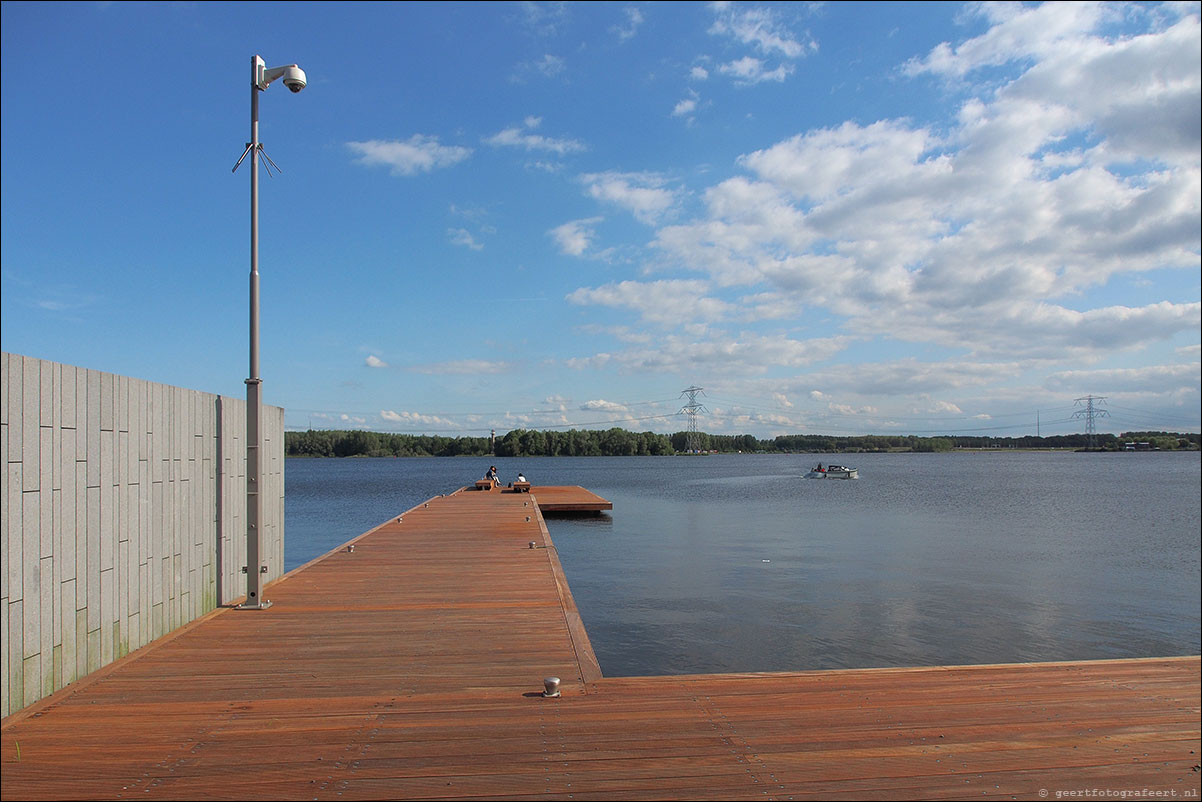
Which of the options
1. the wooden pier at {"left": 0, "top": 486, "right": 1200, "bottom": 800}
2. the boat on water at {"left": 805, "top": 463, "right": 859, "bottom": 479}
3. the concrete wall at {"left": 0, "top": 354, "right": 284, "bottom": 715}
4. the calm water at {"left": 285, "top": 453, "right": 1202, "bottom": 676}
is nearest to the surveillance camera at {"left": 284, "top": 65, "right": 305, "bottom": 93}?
the concrete wall at {"left": 0, "top": 354, "right": 284, "bottom": 715}

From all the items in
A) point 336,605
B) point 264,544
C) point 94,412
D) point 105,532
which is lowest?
point 336,605

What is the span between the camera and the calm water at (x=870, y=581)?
9828 mm

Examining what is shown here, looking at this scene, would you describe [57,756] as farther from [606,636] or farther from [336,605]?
[606,636]

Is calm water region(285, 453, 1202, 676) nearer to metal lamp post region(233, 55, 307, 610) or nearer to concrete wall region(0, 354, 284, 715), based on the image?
metal lamp post region(233, 55, 307, 610)

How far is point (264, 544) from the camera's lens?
8188 millimetres

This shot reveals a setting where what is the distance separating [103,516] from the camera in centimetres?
522

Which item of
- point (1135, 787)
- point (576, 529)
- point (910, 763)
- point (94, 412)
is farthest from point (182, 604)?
point (576, 529)

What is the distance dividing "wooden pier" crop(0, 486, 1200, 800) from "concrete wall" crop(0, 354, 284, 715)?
30 cm

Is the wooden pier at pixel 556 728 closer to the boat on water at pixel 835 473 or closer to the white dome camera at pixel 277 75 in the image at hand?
the white dome camera at pixel 277 75

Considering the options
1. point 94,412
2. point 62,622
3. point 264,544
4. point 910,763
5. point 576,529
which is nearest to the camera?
point 910,763

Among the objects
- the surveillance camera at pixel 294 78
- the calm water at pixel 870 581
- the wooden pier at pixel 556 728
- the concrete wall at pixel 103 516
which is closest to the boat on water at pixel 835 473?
the calm water at pixel 870 581

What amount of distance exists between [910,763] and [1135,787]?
0.98 m

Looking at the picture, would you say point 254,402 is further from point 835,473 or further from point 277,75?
point 835,473

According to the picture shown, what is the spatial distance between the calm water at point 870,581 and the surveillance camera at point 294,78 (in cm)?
699
